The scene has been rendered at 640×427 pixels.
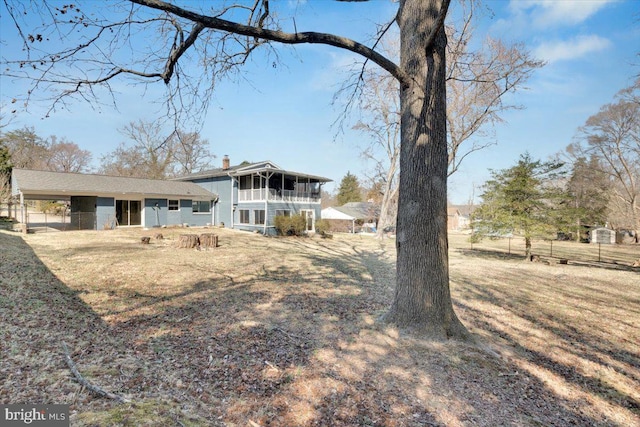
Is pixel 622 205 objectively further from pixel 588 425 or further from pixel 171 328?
pixel 171 328

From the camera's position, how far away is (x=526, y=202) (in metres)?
14.9

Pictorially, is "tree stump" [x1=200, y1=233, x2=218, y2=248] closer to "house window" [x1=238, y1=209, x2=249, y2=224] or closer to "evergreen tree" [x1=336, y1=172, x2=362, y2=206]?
"house window" [x1=238, y1=209, x2=249, y2=224]

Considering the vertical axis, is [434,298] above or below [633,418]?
above

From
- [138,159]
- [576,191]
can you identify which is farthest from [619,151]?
[138,159]

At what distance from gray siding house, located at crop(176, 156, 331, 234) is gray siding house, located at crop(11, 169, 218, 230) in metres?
1.20

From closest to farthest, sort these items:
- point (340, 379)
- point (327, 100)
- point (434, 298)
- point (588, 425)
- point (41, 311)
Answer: point (588, 425) → point (340, 379) → point (434, 298) → point (41, 311) → point (327, 100)

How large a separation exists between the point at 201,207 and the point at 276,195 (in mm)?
6842

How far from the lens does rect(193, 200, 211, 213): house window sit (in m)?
24.6

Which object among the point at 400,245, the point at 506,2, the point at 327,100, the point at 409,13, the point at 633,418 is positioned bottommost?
the point at 633,418

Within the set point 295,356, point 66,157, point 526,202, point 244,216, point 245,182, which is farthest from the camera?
point 66,157

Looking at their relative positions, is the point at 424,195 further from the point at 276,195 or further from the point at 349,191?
the point at 349,191

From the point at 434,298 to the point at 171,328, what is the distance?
371 centimetres

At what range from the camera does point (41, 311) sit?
4594 mm

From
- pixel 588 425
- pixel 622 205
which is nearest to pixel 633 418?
pixel 588 425
